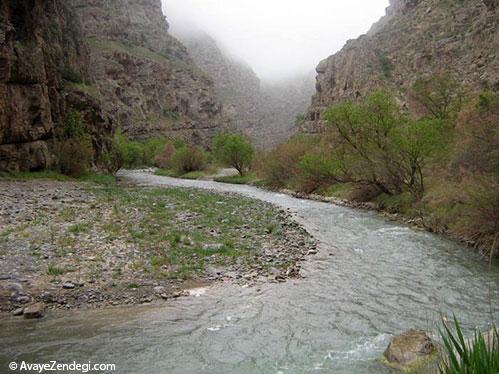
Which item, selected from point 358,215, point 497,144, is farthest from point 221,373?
point 358,215

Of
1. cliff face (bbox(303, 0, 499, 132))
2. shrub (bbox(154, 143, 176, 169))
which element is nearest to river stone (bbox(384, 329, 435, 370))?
cliff face (bbox(303, 0, 499, 132))

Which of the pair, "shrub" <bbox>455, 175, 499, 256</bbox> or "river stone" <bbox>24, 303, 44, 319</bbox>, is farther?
"shrub" <bbox>455, 175, 499, 256</bbox>

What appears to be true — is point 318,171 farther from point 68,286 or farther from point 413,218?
point 68,286

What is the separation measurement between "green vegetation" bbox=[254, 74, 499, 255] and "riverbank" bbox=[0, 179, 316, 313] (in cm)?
736

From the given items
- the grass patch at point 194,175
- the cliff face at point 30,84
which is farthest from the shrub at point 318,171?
the grass patch at point 194,175

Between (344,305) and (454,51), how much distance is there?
6322cm

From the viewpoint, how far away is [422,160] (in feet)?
95.5

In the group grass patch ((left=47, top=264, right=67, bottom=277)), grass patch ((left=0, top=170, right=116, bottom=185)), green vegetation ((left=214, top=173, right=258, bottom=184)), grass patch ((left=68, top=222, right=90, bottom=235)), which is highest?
grass patch ((left=47, top=264, right=67, bottom=277))

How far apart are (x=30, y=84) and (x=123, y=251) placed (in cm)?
2847

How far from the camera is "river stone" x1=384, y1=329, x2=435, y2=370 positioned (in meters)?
7.56

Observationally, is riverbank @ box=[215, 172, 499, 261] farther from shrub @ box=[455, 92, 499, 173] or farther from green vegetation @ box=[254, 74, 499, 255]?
shrub @ box=[455, 92, 499, 173]

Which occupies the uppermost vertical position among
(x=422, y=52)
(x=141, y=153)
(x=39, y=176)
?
(x=422, y=52)

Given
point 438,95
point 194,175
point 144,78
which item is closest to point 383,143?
point 438,95

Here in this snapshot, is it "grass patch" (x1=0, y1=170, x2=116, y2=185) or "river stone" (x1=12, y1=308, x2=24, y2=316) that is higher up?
"river stone" (x1=12, y1=308, x2=24, y2=316)
